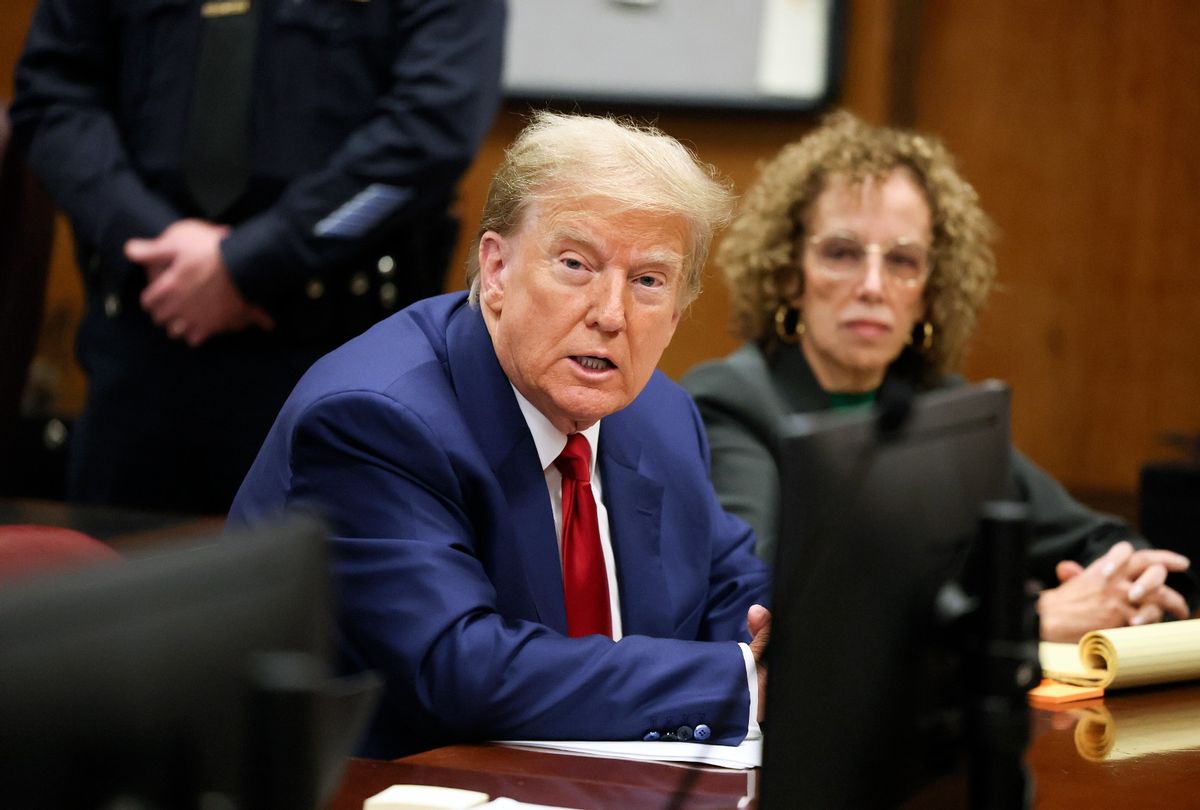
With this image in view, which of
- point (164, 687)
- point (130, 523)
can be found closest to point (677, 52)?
point (130, 523)

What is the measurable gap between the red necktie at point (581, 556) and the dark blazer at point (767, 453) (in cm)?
82

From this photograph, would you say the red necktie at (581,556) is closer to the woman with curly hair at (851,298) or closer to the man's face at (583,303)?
the man's face at (583,303)

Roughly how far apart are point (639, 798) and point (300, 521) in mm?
723

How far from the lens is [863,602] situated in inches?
47.0

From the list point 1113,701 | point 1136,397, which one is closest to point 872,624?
point 1113,701

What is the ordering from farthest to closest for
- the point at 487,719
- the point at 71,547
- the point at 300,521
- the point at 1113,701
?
1. the point at 1113,701
2. the point at 487,719
3. the point at 71,547
4. the point at 300,521

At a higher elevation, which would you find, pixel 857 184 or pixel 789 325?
pixel 857 184

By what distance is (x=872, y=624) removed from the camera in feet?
3.95

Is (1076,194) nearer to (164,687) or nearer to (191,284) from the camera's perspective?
(191,284)

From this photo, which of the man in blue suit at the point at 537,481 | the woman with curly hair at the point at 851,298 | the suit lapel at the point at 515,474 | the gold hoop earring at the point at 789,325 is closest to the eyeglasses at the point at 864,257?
the woman with curly hair at the point at 851,298

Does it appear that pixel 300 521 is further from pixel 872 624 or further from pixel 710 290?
pixel 710 290

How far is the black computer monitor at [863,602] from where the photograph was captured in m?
1.15

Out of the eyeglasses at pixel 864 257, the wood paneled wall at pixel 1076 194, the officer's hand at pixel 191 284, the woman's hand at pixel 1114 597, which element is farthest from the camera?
the wood paneled wall at pixel 1076 194

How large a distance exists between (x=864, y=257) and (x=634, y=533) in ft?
4.08
